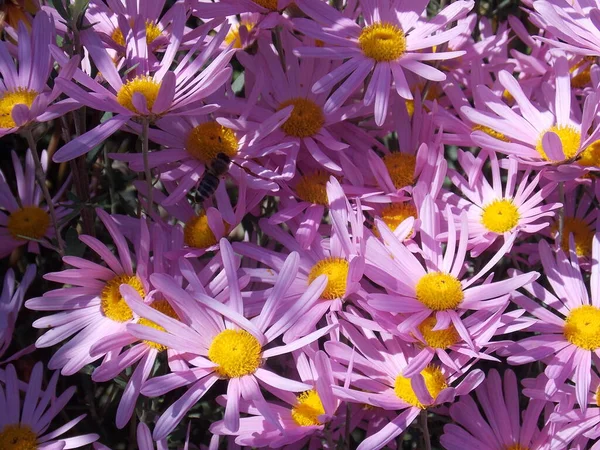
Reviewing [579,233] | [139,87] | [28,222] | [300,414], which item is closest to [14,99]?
[139,87]

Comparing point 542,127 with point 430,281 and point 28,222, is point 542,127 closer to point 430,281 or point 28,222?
point 430,281

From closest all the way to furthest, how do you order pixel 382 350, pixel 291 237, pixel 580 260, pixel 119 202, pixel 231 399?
pixel 231 399 → pixel 382 350 → pixel 291 237 → pixel 580 260 → pixel 119 202

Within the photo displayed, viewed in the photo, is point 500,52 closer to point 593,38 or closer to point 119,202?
point 593,38

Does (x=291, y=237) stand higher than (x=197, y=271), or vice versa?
(x=291, y=237)

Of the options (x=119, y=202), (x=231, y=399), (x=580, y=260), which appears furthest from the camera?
(x=119, y=202)

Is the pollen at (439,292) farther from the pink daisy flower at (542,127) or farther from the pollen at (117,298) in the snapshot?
the pollen at (117,298)

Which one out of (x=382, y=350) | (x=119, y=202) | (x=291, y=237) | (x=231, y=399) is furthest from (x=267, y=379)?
(x=119, y=202)

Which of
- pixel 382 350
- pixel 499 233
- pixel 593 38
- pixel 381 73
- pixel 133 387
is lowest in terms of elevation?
pixel 133 387

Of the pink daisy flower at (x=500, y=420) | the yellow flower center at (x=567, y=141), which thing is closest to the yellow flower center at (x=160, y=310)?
the pink daisy flower at (x=500, y=420)
